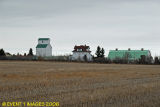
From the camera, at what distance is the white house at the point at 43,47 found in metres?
135

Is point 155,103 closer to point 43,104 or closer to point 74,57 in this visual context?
point 43,104

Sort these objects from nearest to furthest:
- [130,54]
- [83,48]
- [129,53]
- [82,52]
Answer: [130,54] < [82,52] < [129,53] < [83,48]

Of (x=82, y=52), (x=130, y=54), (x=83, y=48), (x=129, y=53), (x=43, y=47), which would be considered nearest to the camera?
(x=130, y=54)

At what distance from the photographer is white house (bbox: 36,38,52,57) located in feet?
443

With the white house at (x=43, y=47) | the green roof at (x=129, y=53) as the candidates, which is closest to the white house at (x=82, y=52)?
the green roof at (x=129, y=53)

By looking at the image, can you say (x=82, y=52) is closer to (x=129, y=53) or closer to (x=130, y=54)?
(x=129, y=53)

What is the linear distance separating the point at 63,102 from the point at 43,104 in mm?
943

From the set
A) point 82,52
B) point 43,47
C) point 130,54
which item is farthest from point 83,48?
point 130,54

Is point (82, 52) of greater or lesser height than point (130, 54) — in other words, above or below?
above

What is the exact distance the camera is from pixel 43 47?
13562 centimetres

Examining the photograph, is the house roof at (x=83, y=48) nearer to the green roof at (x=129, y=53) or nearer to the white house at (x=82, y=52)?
the white house at (x=82, y=52)

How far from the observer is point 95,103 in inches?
454

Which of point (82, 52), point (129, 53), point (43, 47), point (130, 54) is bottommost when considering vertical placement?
point (130, 54)

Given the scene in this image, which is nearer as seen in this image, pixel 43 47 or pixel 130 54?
pixel 130 54
